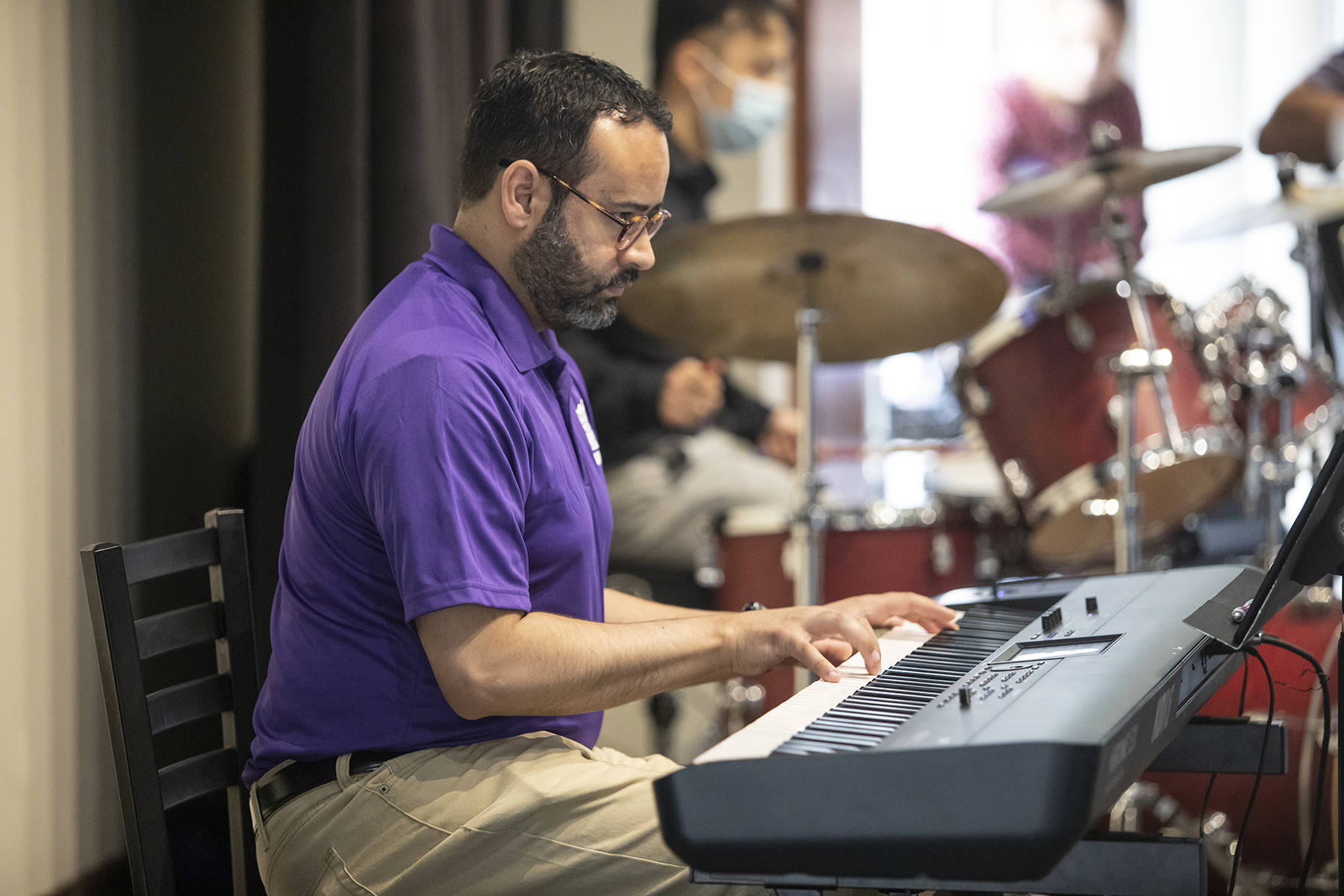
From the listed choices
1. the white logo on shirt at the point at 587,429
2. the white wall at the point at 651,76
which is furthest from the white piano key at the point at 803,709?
the white wall at the point at 651,76

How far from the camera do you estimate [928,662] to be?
1.10 meters

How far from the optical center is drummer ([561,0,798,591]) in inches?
125

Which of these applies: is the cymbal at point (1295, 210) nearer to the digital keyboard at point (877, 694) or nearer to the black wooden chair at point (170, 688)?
the digital keyboard at point (877, 694)

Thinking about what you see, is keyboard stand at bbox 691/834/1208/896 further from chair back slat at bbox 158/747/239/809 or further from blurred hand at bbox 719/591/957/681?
chair back slat at bbox 158/747/239/809

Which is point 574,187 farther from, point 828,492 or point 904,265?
point 828,492

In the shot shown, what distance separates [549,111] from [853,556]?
1672 mm

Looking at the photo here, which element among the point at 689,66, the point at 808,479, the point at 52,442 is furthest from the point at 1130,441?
the point at 689,66

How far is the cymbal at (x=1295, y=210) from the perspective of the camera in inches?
105

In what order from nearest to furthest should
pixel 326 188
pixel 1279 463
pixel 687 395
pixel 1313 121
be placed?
pixel 326 188 → pixel 1313 121 → pixel 1279 463 → pixel 687 395

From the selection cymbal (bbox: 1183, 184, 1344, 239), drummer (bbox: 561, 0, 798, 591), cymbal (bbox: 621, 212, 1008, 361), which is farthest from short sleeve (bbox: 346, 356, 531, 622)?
cymbal (bbox: 1183, 184, 1344, 239)

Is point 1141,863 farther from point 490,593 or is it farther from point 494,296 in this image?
point 494,296

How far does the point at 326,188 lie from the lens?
1955 mm

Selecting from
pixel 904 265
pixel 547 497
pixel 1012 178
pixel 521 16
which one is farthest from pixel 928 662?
pixel 1012 178

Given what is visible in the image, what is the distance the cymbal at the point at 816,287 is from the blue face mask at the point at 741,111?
4.62 feet
